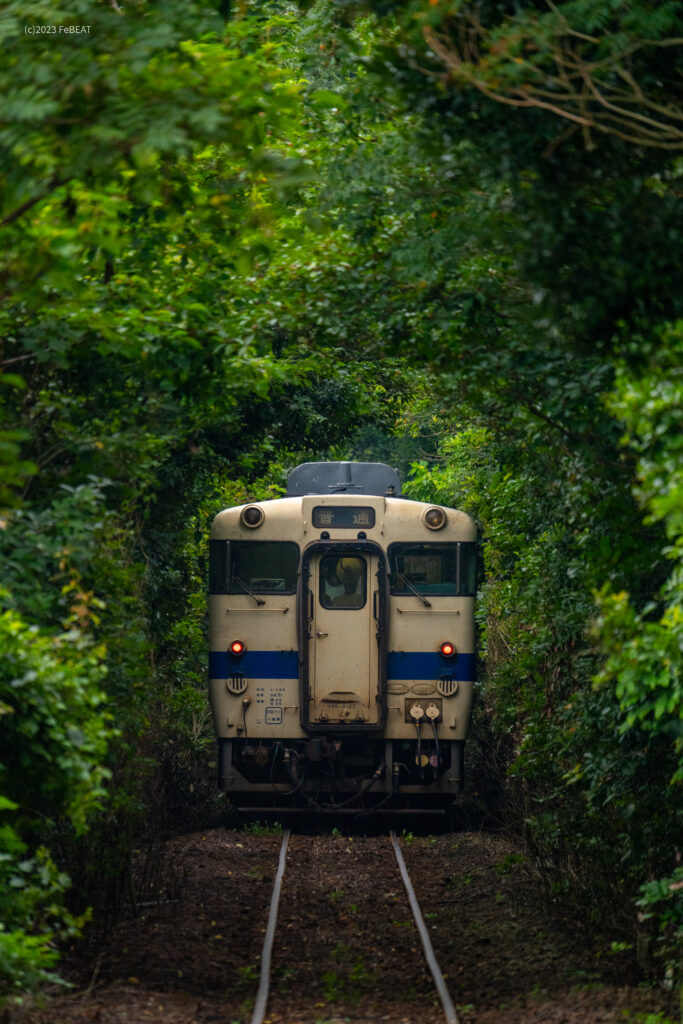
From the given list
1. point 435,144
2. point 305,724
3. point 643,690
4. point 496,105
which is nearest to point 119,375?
point 435,144

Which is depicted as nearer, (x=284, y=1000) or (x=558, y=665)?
(x=284, y=1000)

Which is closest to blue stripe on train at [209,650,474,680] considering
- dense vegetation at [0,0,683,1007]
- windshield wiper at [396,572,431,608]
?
windshield wiper at [396,572,431,608]

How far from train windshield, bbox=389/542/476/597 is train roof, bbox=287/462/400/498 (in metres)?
1.45

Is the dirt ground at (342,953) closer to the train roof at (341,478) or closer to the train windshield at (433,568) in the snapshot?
the train windshield at (433,568)

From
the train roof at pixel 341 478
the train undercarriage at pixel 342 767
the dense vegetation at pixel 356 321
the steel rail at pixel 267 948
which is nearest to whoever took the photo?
the dense vegetation at pixel 356 321

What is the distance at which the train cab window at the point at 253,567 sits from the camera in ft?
42.5

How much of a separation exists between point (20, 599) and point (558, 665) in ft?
13.4

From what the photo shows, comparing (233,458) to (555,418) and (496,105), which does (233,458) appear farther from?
(496,105)

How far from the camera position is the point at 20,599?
21.8 ft

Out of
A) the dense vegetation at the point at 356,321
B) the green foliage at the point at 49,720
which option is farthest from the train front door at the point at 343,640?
the green foliage at the point at 49,720

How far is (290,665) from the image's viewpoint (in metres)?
12.8

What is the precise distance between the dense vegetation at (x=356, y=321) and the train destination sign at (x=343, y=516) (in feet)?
7.70

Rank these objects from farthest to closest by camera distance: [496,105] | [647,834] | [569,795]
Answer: [569,795] < [647,834] < [496,105]

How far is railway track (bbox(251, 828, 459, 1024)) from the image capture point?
7.48 metres
